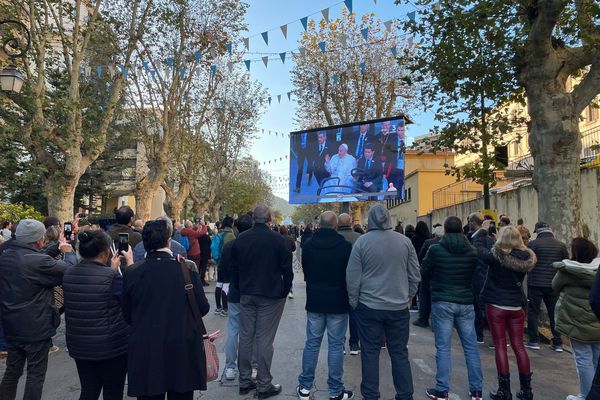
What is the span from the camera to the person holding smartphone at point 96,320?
3.41 m

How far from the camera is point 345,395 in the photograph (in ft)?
15.5

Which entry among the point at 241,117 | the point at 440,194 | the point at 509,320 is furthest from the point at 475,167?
the point at 241,117

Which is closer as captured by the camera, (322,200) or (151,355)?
(151,355)

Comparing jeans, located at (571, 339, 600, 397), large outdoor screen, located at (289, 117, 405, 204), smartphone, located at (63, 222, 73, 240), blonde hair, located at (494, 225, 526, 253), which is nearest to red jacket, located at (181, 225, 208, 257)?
smartphone, located at (63, 222, 73, 240)

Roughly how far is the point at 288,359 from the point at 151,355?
3388 millimetres

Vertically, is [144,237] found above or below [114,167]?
below

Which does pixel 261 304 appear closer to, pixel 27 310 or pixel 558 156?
pixel 27 310

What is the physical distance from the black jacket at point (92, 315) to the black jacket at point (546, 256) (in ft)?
20.1

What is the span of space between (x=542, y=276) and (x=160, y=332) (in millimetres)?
6059

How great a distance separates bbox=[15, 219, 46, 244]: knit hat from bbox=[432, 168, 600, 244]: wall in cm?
828

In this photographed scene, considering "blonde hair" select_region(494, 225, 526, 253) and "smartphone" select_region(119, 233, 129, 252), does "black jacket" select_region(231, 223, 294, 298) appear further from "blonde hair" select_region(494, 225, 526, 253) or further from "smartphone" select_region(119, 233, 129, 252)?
"blonde hair" select_region(494, 225, 526, 253)

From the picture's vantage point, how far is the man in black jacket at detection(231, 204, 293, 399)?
481 centimetres

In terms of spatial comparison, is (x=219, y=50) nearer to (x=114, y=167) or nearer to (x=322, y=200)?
(x=322, y=200)

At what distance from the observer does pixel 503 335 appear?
489 centimetres
